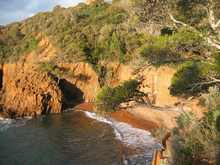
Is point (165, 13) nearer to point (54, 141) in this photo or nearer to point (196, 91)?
point (196, 91)

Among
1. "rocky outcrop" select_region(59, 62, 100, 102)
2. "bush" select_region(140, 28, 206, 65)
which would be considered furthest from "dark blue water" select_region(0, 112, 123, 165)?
"bush" select_region(140, 28, 206, 65)

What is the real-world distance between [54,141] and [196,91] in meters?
18.7

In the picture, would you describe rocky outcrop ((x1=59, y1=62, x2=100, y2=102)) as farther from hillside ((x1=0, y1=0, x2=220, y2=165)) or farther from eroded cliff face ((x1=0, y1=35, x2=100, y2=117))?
hillside ((x1=0, y1=0, x2=220, y2=165))

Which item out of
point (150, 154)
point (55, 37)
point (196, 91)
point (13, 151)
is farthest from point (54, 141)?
point (55, 37)

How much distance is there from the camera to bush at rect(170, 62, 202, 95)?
58.9 feet

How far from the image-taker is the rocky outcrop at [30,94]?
48.3 meters

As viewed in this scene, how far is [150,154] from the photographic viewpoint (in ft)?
91.0

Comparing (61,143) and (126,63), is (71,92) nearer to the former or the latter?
(126,63)

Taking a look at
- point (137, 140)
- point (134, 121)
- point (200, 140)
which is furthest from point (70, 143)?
point (200, 140)

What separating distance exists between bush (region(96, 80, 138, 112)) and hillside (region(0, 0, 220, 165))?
4 centimetres

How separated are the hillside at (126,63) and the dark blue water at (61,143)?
4.30 meters

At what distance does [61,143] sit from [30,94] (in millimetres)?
16229

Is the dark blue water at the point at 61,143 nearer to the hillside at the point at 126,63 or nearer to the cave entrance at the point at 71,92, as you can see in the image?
the hillside at the point at 126,63

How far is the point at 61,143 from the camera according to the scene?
110 feet
